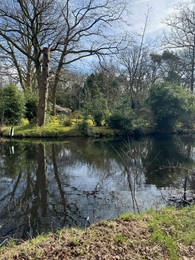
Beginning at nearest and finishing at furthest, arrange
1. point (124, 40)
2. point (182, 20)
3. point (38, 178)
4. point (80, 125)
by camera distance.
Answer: point (38, 178) < point (80, 125) < point (124, 40) < point (182, 20)

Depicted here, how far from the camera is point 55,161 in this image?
881cm

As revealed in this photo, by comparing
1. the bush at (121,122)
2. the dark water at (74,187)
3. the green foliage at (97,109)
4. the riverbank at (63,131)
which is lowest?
the dark water at (74,187)

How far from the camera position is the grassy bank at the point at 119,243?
2.79m

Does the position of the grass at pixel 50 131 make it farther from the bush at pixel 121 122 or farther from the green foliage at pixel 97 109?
the green foliage at pixel 97 109

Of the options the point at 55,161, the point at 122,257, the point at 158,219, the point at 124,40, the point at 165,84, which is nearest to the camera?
the point at 122,257

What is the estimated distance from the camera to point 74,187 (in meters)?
6.02

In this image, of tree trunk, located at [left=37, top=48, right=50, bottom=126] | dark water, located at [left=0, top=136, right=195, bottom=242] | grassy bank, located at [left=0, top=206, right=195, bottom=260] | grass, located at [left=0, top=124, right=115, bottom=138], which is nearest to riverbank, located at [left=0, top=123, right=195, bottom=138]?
grass, located at [left=0, top=124, right=115, bottom=138]

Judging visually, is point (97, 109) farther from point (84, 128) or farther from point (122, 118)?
point (84, 128)

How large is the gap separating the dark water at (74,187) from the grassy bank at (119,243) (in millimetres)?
694

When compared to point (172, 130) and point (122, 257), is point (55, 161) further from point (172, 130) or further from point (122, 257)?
point (172, 130)

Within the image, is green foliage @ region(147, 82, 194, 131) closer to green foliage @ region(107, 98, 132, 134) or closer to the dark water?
green foliage @ region(107, 98, 132, 134)

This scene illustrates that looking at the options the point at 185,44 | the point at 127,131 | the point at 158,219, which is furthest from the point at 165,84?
the point at 158,219

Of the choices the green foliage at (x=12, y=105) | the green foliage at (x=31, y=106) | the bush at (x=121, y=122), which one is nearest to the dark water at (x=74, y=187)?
the green foliage at (x=12, y=105)

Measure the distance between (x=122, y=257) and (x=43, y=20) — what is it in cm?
1712
